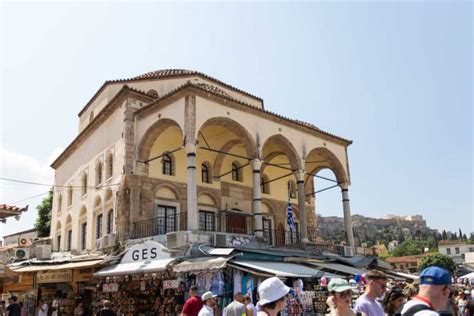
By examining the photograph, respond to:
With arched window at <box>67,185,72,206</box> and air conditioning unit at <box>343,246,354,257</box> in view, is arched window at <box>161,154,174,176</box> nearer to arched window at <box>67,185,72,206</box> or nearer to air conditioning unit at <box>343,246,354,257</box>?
arched window at <box>67,185,72,206</box>

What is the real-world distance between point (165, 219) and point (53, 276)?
173 inches

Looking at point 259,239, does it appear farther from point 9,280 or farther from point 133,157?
point 9,280

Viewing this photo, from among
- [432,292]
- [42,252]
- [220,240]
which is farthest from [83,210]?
[432,292]

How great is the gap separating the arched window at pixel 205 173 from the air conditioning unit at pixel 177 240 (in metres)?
5.91

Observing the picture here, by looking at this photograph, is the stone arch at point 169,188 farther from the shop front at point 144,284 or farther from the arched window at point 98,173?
the shop front at point 144,284

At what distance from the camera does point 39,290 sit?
16609 mm

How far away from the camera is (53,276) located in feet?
50.5

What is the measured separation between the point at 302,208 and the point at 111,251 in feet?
24.6

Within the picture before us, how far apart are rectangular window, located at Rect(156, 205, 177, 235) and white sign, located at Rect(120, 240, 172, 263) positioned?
3.23 m

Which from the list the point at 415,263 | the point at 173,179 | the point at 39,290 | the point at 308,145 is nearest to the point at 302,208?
the point at 308,145

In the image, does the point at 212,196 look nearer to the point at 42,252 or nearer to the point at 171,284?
the point at 171,284

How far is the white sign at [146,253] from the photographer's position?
1269 cm

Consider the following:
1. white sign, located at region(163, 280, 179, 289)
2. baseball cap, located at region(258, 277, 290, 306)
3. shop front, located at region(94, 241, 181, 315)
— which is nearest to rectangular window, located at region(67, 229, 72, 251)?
shop front, located at region(94, 241, 181, 315)

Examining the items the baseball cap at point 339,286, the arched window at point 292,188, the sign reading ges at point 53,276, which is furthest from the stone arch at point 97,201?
the baseball cap at point 339,286
